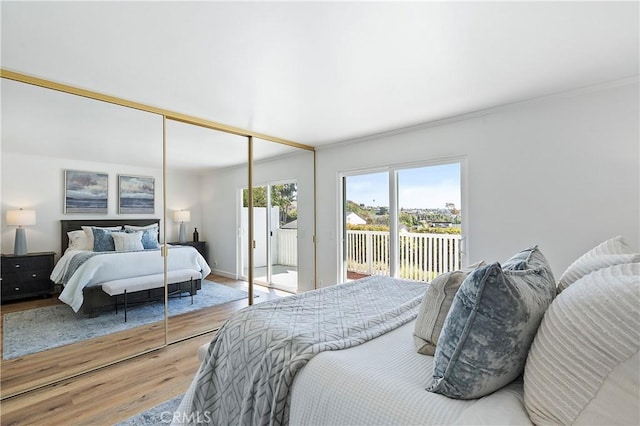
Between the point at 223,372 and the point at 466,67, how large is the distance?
8.41 feet

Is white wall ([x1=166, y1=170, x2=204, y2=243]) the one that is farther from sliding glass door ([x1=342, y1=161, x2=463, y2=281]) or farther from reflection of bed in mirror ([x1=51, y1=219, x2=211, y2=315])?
sliding glass door ([x1=342, y1=161, x2=463, y2=281])

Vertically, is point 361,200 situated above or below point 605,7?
below

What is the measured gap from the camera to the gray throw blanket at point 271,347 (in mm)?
1201

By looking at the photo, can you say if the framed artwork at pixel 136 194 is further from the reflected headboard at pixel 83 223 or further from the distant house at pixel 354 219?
the distant house at pixel 354 219

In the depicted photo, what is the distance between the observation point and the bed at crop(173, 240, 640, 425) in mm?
766

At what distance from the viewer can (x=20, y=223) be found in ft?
7.40

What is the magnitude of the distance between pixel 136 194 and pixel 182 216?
0.50m

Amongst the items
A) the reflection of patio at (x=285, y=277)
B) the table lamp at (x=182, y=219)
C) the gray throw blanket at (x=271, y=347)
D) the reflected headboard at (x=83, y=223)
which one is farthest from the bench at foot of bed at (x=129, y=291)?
the gray throw blanket at (x=271, y=347)

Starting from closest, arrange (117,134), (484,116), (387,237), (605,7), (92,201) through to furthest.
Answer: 1. (605,7)
2. (92,201)
3. (117,134)
4. (484,116)
5. (387,237)

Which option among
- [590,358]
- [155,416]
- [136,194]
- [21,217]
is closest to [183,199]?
[136,194]

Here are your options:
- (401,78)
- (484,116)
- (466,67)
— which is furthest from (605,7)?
(484,116)

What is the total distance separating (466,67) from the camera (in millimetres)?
2193

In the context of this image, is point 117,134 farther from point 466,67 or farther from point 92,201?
point 466,67

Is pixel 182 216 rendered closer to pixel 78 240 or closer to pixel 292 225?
pixel 78 240
